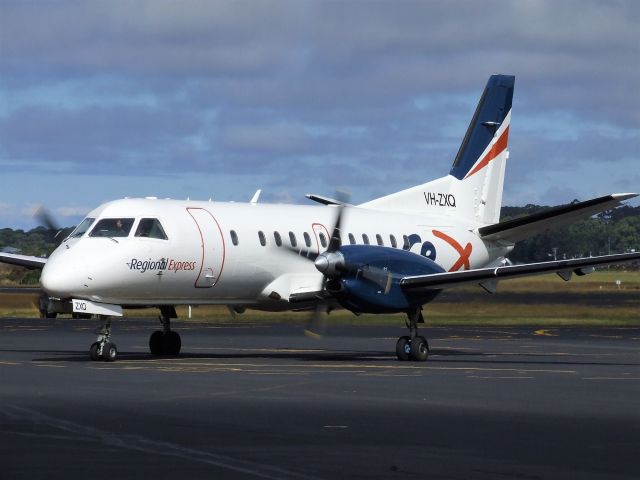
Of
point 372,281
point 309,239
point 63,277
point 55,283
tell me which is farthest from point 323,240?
point 55,283

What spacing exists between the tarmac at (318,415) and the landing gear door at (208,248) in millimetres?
1718

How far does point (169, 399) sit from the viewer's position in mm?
16953

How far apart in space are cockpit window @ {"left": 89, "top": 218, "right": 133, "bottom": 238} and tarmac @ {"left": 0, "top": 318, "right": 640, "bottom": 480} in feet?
8.38

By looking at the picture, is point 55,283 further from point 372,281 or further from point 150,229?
point 372,281

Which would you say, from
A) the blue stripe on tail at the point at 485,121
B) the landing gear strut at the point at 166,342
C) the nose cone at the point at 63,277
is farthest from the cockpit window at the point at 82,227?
the blue stripe on tail at the point at 485,121

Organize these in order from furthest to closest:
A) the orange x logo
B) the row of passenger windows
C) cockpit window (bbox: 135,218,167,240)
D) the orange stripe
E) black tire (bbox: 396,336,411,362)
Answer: the orange stripe, the orange x logo, the row of passenger windows, black tire (bbox: 396,336,411,362), cockpit window (bbox: 135,218,167,240)

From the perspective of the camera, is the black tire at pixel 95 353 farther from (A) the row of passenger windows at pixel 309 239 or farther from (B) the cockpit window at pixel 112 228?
(A) the row of passenger windows at pixel 309 239

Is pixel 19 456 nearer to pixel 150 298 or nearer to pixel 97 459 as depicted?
pixel 97 459

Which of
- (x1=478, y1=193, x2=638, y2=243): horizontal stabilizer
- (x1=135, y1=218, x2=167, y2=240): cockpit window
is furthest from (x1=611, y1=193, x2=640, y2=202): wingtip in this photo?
(x1=135, y1=218, x2=167, y2=240): cockpit window

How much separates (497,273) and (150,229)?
7.16m

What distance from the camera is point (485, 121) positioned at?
108 feet

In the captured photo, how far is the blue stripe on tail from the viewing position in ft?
109

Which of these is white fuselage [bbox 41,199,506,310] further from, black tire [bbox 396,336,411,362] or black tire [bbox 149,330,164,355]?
black tire [bbox 396,336,411,362]

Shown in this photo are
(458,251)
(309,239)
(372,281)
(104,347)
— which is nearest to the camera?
(104,347)
